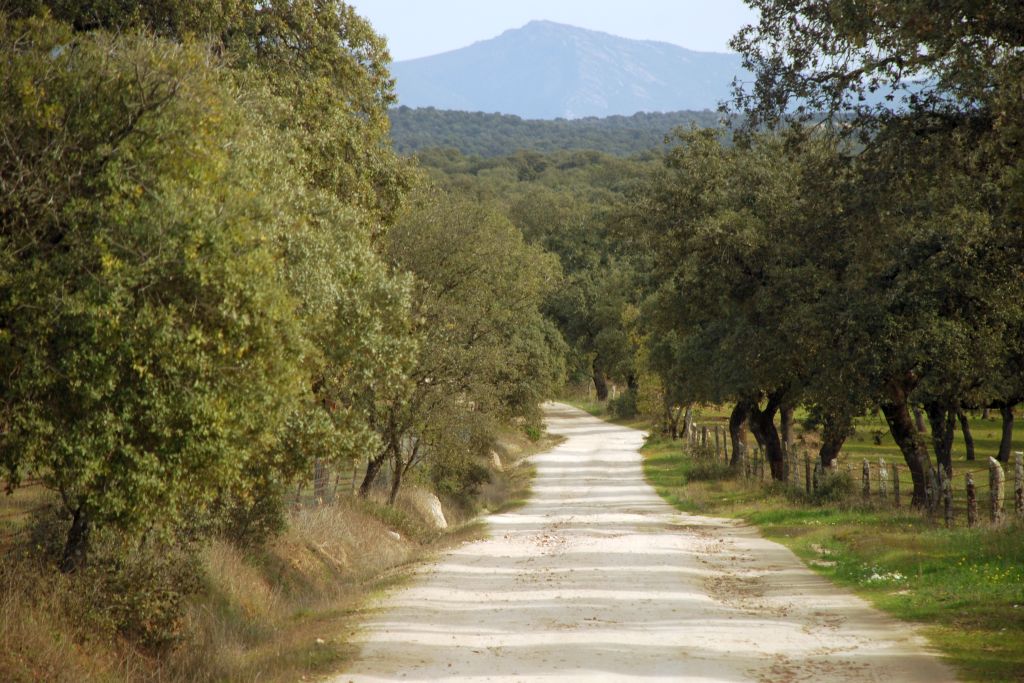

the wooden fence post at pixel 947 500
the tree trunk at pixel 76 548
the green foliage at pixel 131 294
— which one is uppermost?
the green foliage at pixel 131 294

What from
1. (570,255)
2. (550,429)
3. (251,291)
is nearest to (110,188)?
(251,291)

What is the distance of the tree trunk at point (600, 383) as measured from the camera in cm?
9575

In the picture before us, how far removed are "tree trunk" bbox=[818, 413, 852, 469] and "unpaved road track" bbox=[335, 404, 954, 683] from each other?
12.0 ft

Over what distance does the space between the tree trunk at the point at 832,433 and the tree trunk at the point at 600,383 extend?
59.5 metres

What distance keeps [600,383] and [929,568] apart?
268 ft

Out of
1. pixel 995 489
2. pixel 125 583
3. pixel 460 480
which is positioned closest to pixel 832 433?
pixel 995 489

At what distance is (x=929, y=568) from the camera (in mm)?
16188

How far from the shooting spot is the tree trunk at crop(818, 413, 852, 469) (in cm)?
2531

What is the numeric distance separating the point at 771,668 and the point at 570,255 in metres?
85.1

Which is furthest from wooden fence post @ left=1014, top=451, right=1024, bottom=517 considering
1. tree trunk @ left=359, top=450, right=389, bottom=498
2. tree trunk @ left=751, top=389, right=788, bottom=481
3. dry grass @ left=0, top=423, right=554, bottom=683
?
tree trunk @ left=751, top=389, right=788, bottom=481

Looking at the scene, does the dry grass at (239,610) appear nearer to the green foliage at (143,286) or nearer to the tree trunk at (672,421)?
the green foliage at (143,286)

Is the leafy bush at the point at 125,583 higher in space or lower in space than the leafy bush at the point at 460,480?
higher

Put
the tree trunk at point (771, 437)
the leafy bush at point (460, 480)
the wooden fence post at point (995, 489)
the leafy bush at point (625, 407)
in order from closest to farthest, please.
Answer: the wooden fence post at point (995, 489) → the leafy bush at point (460, 480) → the tree trunk at point (771, 437) → the leafy bush at point (625, 407)

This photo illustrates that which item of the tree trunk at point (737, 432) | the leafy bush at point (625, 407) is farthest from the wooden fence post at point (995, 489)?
the leafy bush at point (625, 407)
